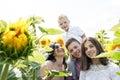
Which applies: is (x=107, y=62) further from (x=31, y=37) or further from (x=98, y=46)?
(x=31, y=37)

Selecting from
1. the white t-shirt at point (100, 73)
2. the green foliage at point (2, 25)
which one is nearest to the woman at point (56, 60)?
the white t-shirt at point (100, 73)

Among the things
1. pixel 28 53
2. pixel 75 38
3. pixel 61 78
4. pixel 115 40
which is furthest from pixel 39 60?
pixel 75 38

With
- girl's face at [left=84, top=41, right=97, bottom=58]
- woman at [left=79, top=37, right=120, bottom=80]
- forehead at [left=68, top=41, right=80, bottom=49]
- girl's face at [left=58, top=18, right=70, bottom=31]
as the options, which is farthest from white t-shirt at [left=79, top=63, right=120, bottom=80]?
girl's face at [left=58, top=18, right=70, bottom=31]

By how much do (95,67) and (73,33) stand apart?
647 millimetres

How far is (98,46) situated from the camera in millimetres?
3367

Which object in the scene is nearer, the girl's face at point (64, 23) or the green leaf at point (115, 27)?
the green leaf at point (115, 27)

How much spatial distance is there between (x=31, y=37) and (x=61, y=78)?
268 cm

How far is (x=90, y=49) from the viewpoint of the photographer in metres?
3.35

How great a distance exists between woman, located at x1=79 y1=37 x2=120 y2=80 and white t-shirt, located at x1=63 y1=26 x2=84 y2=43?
0.54m

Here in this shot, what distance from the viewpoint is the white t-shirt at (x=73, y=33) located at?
→ 4012mm

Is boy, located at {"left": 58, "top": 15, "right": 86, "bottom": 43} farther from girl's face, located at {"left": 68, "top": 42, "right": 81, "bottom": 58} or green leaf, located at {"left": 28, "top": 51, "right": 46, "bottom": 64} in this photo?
green leaf, located at {"left": 28, "top": 51, "right": 46, "bottom": 64}

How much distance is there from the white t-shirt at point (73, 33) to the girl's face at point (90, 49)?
57 cm

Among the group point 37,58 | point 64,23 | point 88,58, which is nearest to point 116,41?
→ point 37,58

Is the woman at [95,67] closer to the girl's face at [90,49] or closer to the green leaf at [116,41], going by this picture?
the girl's face at [90,49]
